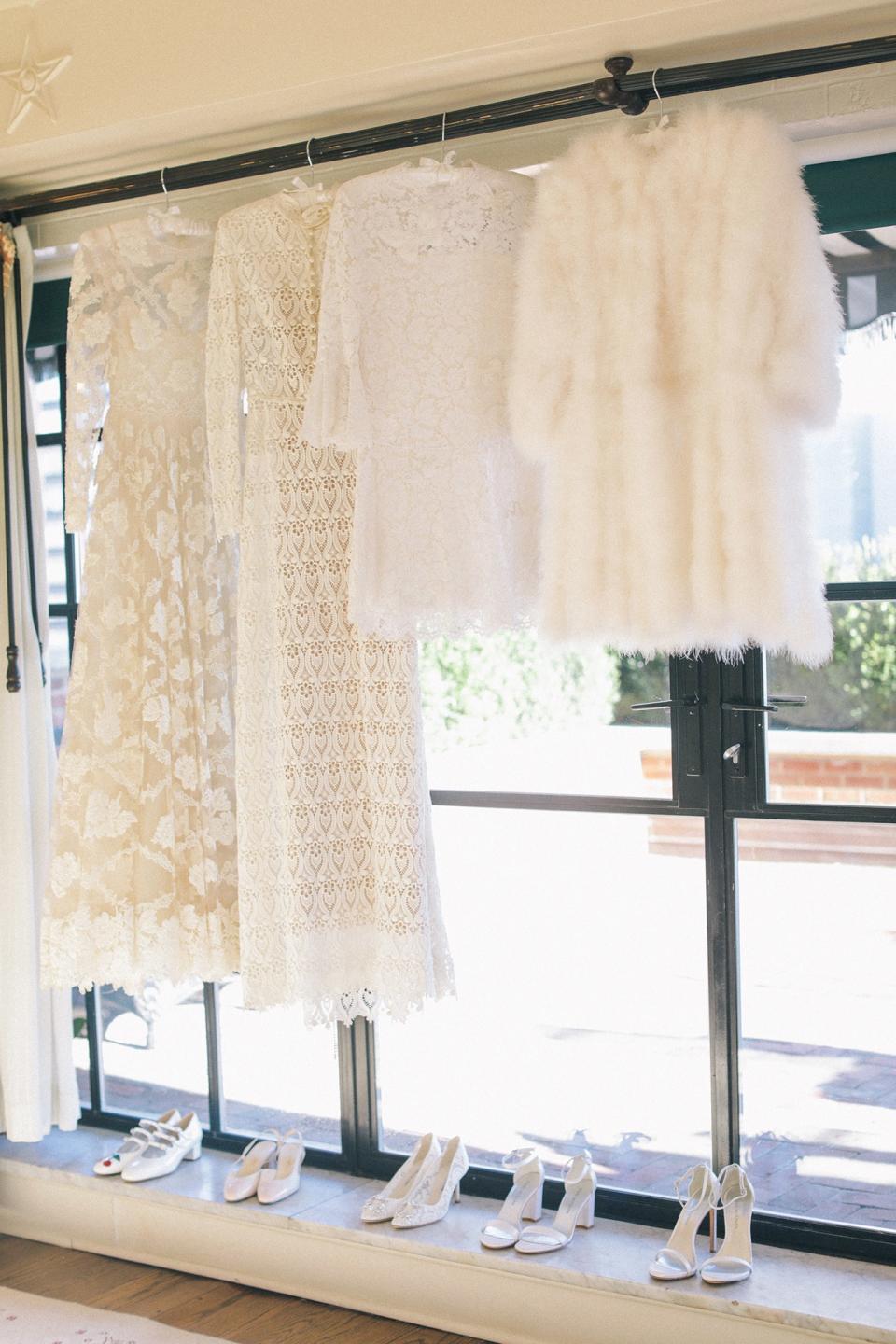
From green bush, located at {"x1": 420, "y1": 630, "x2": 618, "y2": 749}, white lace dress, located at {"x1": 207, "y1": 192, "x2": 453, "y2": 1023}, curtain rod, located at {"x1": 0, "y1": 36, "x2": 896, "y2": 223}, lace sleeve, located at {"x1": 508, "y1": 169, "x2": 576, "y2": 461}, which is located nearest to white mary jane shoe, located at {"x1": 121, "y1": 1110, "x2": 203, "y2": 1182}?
white lace dress, located at {"x1": 207, "y1": 192, "x2": 453, "y2": 1023}

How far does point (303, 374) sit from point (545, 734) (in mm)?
945

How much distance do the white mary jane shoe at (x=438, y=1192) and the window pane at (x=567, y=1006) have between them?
5.3 inches

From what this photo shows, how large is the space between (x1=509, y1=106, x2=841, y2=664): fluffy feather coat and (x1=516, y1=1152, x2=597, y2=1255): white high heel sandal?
1255mm

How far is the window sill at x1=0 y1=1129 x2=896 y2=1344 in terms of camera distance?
96.2 inches

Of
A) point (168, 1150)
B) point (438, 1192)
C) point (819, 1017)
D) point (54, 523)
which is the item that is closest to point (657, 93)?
point (819, 1017)

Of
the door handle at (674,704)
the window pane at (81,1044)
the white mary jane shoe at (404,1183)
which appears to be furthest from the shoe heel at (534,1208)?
the window pane at (81,1044)

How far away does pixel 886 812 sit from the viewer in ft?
8.28

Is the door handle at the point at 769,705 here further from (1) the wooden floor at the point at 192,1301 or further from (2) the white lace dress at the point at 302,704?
(1) the wooden floor at the point at 192,1301

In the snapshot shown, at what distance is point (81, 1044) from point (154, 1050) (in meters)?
0.24

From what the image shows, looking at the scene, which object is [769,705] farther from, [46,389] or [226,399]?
[46,389]

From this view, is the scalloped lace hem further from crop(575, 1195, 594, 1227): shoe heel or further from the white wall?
the white wall

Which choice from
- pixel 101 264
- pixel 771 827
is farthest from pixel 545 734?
pixel 101 264

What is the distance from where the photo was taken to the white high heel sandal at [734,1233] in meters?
2.48

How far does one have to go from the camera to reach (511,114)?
234 cm
